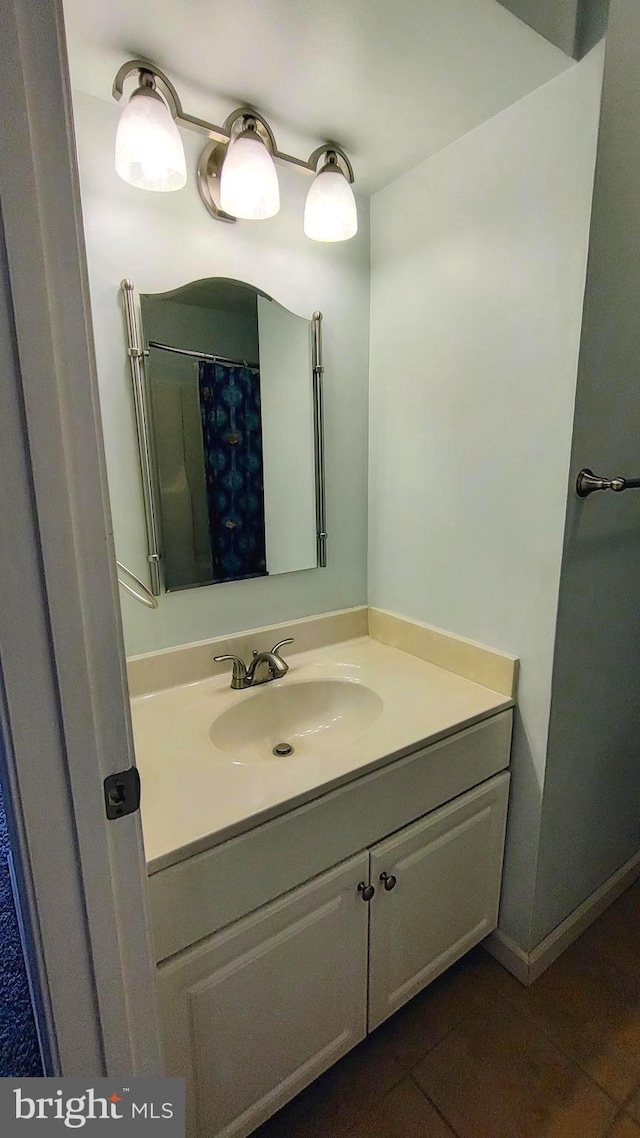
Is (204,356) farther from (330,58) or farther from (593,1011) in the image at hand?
(593,1011)

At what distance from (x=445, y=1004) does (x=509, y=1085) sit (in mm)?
202

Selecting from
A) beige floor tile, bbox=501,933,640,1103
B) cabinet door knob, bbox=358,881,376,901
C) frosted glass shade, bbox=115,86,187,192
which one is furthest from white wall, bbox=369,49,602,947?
frosted glass shade, bbox=115,86,187,192

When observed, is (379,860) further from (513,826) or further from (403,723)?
(513,826)

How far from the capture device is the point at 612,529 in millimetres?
1232

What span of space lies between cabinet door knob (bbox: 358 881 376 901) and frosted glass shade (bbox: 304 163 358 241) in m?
1.45

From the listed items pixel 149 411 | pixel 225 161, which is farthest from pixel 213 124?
pixel 149 411

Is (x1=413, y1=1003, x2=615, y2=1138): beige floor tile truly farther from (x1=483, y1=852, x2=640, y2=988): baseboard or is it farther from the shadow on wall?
the shadow on wall

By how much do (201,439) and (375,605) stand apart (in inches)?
29.1

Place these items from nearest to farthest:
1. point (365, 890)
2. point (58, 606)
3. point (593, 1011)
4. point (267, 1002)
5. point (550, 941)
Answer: point (58, 606)
point (267, 1002)
point (365, 890)
point (593, 1011)
point (550, 941)

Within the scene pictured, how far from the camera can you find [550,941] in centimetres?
139

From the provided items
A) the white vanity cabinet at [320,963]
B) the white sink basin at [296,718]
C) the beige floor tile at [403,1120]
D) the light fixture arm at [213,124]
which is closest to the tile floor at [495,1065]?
the beige floor tile at [403,1120]

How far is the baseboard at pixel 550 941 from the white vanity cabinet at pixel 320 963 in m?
0.15

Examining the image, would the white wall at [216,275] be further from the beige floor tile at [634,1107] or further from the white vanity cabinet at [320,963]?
the beige floor tile at [634,1107]

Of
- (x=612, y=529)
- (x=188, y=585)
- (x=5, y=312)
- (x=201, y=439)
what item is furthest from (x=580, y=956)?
(x=5, y=312)
